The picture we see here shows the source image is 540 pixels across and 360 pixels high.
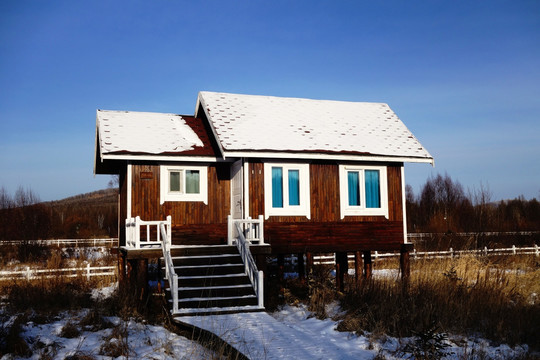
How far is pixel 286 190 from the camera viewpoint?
57.2 ft

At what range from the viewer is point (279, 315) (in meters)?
14.5

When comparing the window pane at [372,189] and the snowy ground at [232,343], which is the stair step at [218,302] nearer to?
the snowy ground at [232,343]

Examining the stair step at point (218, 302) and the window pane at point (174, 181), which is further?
the window pane at point (174, 181)

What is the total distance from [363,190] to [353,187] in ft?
1.23

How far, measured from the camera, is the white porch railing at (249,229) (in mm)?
15695

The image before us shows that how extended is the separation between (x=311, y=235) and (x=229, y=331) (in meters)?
7.47

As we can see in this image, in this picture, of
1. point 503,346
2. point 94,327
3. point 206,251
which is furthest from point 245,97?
point 503,346

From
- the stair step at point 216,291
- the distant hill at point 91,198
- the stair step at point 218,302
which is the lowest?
the stair step at point 218,302

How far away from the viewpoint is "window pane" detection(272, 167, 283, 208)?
17312mm

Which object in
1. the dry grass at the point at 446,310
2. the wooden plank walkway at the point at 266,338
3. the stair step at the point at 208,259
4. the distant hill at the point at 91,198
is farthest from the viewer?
the distant hill at the point at 91,198

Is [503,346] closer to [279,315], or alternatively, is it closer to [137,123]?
[279,315]

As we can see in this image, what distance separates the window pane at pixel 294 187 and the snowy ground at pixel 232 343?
612 centimetres

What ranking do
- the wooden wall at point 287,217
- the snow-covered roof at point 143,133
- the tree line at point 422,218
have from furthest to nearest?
the tree line at point 422,218 < the wooden wall at point 287,217 < the snow-covered roof at point 143,133

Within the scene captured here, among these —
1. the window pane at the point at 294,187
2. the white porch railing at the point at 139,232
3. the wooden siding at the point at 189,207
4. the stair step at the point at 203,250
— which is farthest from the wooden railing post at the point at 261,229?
the white porch railing at the point at 139,232
